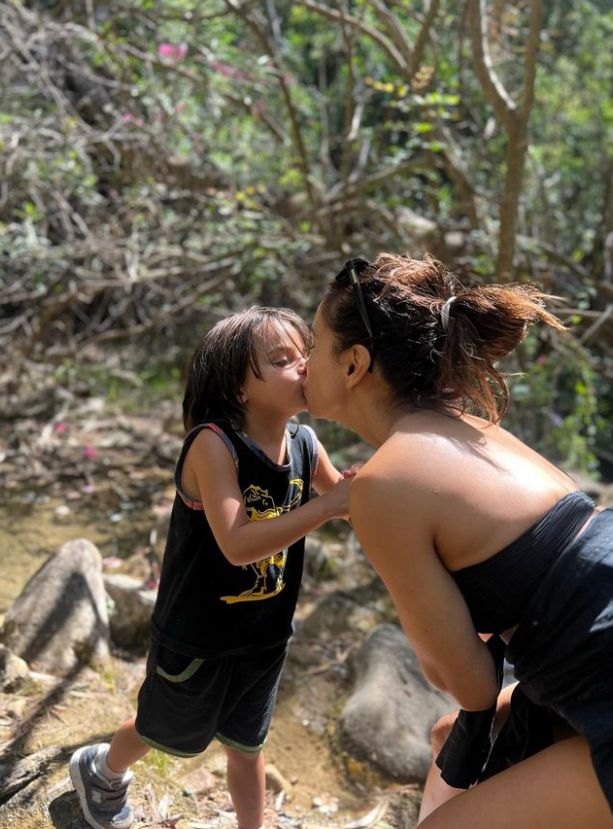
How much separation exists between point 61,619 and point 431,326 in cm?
198

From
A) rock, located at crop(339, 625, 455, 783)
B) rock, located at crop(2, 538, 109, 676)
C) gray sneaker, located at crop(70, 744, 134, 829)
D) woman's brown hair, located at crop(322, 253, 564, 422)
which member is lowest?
rock, located at crop(339, 625, 455, 783)

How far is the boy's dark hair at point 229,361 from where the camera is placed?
1896 millimetres

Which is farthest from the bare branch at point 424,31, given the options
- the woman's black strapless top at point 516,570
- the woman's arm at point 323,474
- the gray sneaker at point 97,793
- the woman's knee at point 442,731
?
the gray sneaker at point 97,793

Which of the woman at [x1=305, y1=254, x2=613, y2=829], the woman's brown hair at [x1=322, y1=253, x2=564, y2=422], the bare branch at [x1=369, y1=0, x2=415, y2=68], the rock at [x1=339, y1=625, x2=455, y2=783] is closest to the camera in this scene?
the woman at [x1=305, y1=254, x2=613, y2=829]

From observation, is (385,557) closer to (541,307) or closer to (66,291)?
(541,307)

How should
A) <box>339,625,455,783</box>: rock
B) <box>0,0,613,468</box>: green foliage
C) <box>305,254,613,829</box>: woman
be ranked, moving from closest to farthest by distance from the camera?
<box>305,254,613,829</box>: woman, <box>339,625,455,783</box>: rock, <box>0,0,613,468</box>: green foliage

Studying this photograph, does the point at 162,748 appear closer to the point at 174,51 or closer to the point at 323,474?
the point at 323,474

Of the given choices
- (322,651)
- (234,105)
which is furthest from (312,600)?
(234,105)

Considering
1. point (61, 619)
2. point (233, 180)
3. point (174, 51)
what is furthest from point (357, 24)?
point (61, 619)

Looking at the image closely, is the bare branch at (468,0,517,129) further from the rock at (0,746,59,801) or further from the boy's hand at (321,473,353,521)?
the rock at (0,746,59,801)

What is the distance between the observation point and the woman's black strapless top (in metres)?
1.49

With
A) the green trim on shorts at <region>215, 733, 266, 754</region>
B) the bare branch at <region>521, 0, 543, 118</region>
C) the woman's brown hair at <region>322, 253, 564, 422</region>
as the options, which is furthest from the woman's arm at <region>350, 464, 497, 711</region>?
the bare branch at <region>521, 0, 543, 118</region>

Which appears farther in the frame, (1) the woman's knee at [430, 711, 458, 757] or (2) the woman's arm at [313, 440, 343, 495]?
(2) the woman's arm at [313, 440, 343, 495]

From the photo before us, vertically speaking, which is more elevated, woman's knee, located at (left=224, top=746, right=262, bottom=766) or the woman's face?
the woman's face
